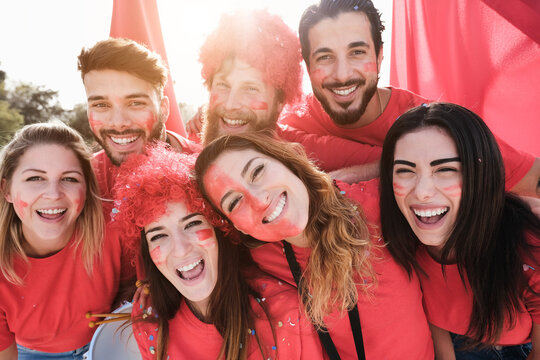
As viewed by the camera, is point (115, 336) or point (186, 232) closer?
point (186, 232)

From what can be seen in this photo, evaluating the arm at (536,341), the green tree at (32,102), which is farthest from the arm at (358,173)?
the green tree at (32,102)

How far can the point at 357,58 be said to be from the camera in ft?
7.96

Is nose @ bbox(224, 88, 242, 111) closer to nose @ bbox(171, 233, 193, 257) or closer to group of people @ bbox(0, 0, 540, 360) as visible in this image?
group of people @ bbox(0, 0, 540, 360)

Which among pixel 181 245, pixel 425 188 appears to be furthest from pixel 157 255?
pixel 425 188

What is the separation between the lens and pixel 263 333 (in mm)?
1796

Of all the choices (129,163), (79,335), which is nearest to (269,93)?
(129,163)

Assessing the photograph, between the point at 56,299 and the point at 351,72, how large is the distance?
233 centimetres

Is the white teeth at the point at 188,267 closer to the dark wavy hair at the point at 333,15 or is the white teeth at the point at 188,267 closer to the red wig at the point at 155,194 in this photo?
the red wig at the point at 155,194

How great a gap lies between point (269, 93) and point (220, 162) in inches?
31.3

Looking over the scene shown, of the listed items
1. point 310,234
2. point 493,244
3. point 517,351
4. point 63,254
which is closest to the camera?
point 493,244

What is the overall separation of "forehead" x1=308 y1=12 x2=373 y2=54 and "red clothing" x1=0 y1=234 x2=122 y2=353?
1.88 meters

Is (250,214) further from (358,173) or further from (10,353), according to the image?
(10,353)

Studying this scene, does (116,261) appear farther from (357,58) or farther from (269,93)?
(357,58)

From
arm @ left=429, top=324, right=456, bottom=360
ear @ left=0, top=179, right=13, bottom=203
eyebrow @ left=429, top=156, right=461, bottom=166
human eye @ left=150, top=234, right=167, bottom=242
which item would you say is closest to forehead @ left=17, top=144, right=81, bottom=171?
ear @ left=0, top=179, right=13, bottom=203
